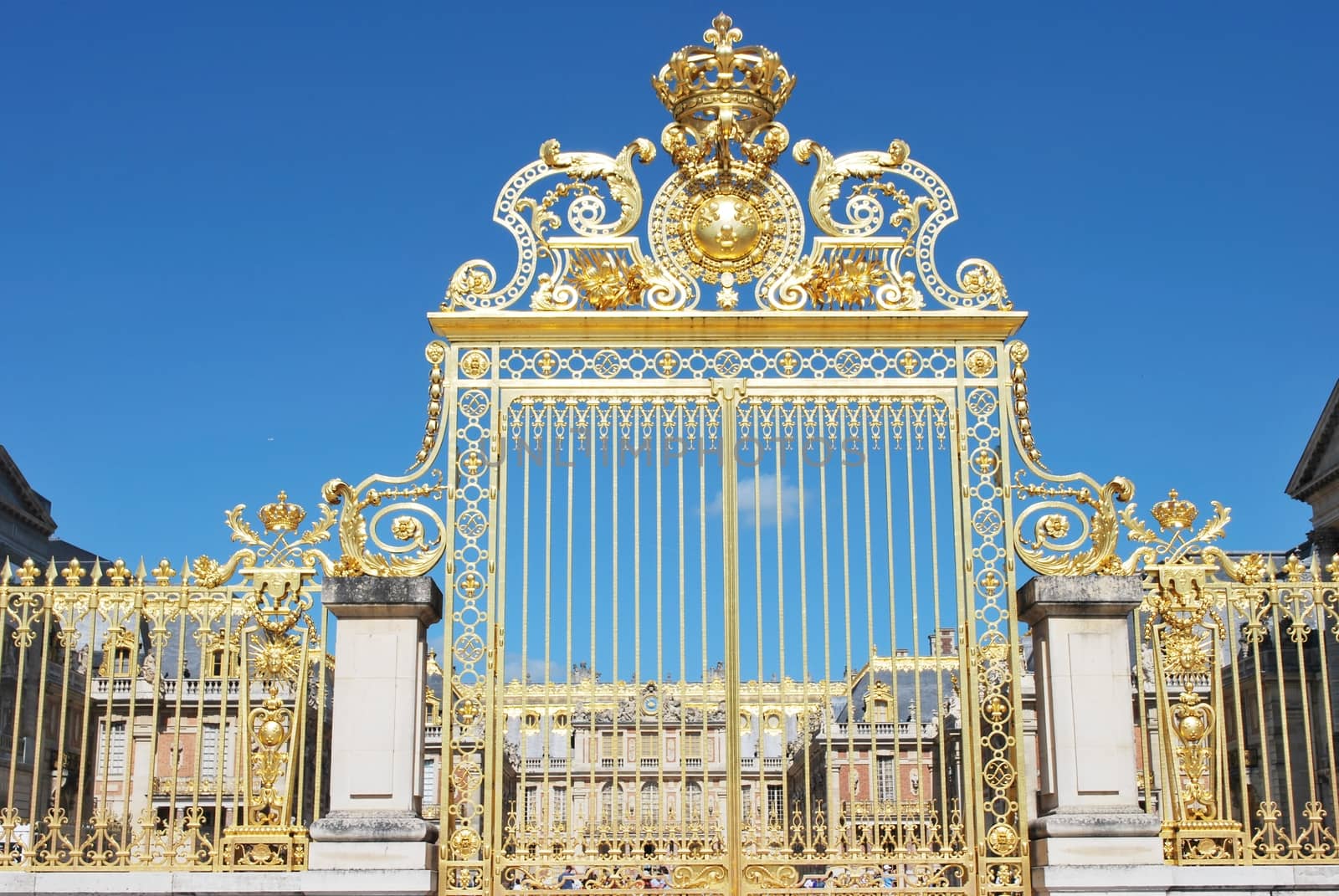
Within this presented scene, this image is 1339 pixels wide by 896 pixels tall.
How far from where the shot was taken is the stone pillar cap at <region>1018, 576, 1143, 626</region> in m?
9.88

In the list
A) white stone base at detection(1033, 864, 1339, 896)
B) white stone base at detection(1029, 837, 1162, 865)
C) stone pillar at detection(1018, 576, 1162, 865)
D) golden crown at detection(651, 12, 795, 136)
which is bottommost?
white stone base at detection(1033, 864, 1339, 896)

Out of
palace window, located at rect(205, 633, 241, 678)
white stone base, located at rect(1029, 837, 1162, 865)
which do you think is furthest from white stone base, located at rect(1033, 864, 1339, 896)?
palace window, located at rect(205, 633, 241, 678)

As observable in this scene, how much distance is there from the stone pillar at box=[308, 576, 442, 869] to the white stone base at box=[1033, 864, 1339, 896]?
3.90m

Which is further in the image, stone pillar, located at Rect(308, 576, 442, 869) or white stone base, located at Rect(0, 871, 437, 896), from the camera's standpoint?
stone pillar, located at Rect(308, 576, 442, 869)

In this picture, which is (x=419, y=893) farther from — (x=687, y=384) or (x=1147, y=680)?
(x=1147, y=680)

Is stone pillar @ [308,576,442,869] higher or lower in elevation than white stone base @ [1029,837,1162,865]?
higher

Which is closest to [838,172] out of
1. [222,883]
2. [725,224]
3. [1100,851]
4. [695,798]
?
[725,224]

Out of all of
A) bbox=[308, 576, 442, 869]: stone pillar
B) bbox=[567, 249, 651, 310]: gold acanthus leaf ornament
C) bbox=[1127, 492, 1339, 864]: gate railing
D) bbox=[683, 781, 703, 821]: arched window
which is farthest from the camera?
bbox=[683, 781, 703, 821]: arched window

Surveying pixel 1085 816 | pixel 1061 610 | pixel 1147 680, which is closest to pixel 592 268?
pixel 1061 610

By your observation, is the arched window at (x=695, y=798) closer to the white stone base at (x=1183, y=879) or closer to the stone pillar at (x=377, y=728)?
the stone pillar at (x=377, y=728)

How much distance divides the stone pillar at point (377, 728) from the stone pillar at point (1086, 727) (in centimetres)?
395

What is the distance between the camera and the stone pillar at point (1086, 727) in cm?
954

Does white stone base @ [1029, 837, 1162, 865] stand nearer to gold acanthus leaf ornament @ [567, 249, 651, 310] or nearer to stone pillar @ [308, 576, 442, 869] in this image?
stone pillar @ [308, 576, 442, 869]

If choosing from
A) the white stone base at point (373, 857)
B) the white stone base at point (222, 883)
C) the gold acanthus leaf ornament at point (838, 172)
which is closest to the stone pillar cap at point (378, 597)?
the white stone base at point (373, 857)
